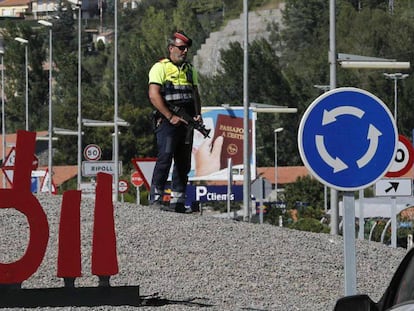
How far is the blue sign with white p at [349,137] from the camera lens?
862cm

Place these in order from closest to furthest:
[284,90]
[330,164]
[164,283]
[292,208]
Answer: [330,164] < [164,283] < [292,208] < [284,90]

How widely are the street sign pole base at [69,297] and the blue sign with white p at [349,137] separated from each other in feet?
15.8

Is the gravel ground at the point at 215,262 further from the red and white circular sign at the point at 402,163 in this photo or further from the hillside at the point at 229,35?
the hillside at the point at 229,35

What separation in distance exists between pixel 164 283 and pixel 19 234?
2564 millimetres

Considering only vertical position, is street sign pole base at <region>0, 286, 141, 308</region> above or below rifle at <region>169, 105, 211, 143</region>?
below

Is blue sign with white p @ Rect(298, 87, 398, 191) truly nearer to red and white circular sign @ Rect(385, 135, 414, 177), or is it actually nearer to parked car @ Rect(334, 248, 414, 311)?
parked car @ Rect(334, 248, 414, 311)

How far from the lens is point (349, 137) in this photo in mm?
8680

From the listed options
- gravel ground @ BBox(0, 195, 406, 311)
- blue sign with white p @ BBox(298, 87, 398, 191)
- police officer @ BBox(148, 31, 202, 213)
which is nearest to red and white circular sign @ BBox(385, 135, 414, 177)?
gravel ground @ BBox(0, 195, 406, 311)

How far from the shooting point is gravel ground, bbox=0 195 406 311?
1394cm

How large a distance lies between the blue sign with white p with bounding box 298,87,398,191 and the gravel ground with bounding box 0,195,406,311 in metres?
4.58

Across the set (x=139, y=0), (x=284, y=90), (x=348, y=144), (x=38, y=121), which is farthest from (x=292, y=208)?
(x=139, y=0)

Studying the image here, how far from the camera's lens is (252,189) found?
117 ft

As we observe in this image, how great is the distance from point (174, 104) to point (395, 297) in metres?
11.6

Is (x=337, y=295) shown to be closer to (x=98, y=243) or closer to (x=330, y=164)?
(x=98, y=243)
